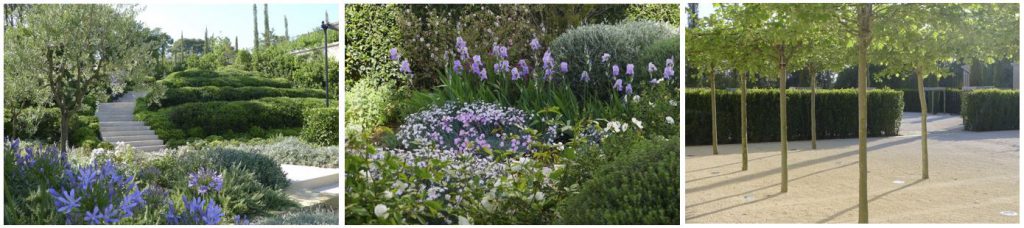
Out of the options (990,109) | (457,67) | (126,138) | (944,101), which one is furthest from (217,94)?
(944,101)

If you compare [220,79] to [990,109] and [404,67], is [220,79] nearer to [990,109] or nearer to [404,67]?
[404,67]

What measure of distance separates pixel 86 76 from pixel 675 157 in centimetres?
442

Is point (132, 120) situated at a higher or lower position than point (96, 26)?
lower

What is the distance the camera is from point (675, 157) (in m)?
3.75

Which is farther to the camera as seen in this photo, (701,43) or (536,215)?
(701,43)

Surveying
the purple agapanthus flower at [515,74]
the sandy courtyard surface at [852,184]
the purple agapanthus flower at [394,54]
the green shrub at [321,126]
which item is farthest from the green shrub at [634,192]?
the sandy courtyard surface at [852,184]

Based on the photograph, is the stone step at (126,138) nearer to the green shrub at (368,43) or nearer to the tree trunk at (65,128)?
the tree trunk at (65,128)

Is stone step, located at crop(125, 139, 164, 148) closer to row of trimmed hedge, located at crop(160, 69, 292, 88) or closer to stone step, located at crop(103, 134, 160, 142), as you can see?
stone step, located at crop(103, 134, 160, 142)

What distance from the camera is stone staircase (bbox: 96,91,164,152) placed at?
5.47m

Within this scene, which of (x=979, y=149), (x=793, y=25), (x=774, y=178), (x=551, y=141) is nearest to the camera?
(x=551, y=141)

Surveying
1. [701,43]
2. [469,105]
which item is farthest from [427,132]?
[701,43]

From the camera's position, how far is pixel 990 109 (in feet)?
46.7

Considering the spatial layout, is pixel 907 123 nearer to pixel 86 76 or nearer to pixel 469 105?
pixel 469 105

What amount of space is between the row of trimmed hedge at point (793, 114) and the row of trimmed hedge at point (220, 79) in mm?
6919
